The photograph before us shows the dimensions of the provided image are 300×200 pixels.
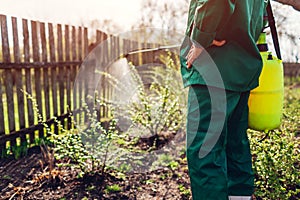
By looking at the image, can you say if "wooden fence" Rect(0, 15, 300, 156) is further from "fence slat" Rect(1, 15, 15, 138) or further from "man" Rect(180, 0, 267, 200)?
"man" Rect(180, 0, 267, 200)

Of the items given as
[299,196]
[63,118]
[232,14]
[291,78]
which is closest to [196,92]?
Result: [232,14]

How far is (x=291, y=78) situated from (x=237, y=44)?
31.3 ft

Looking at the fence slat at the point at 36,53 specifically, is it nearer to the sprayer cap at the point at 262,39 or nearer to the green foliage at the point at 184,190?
the green foliage at the point at 184,190

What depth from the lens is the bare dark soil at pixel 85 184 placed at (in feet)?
7.89

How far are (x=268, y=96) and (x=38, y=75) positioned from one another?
2.77 metres

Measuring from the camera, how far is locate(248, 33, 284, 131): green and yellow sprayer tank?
1906mm

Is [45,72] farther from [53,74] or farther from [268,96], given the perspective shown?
[268,96]

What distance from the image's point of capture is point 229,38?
1.67 m

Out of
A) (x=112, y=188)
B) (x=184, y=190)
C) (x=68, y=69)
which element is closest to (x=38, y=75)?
(x=68, y=69)

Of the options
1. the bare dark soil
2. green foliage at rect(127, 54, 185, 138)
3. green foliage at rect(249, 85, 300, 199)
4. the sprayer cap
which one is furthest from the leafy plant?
the sprayer cap

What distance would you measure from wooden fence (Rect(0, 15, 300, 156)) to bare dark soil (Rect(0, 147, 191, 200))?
0.56 meters

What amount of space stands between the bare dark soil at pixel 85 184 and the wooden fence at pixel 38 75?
56cm

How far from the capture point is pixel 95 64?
5.10 meters

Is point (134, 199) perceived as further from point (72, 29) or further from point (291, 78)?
point (291, 78)
